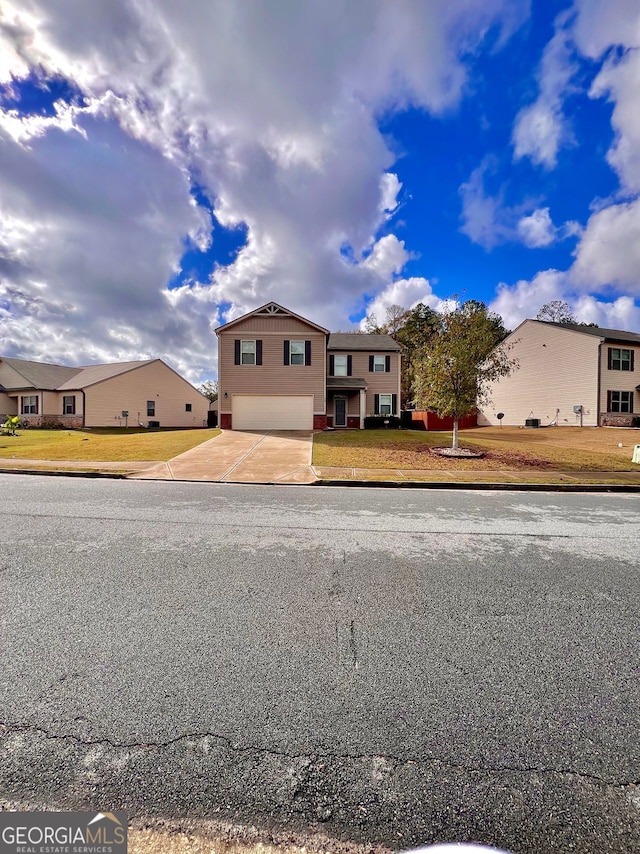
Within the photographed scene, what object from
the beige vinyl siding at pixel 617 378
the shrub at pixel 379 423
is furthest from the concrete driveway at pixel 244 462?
the beige vinyl siding at pixel 617 378

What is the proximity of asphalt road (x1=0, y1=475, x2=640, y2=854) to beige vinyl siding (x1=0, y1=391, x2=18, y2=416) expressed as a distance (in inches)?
1360

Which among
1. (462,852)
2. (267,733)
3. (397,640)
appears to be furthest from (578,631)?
(267,733)

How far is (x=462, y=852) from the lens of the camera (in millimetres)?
1377

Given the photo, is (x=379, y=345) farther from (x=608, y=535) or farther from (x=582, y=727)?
(x=582, y=727)

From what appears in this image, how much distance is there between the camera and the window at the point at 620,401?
25.1m

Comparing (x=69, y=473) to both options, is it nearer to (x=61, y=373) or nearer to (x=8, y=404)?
(x=8, y=404)

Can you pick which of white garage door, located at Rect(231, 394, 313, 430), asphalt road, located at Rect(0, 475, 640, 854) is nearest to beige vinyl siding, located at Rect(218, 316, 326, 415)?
white garage door, located at Rect(231, 394, 313, 430)

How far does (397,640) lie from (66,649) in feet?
7.64

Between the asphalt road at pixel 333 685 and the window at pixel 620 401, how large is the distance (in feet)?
85.7

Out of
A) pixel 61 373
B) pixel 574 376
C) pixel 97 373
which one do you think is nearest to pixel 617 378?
pixel 574 376

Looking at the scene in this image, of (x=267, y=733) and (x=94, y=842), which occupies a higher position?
(x=267, y=733)

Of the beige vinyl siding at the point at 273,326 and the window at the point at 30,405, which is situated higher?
the beige vinyl siding at the point at 273,326

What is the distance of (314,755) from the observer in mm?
1721

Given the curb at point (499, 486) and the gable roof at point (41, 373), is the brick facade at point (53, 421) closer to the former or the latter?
the gable roof at point (41, 373)
